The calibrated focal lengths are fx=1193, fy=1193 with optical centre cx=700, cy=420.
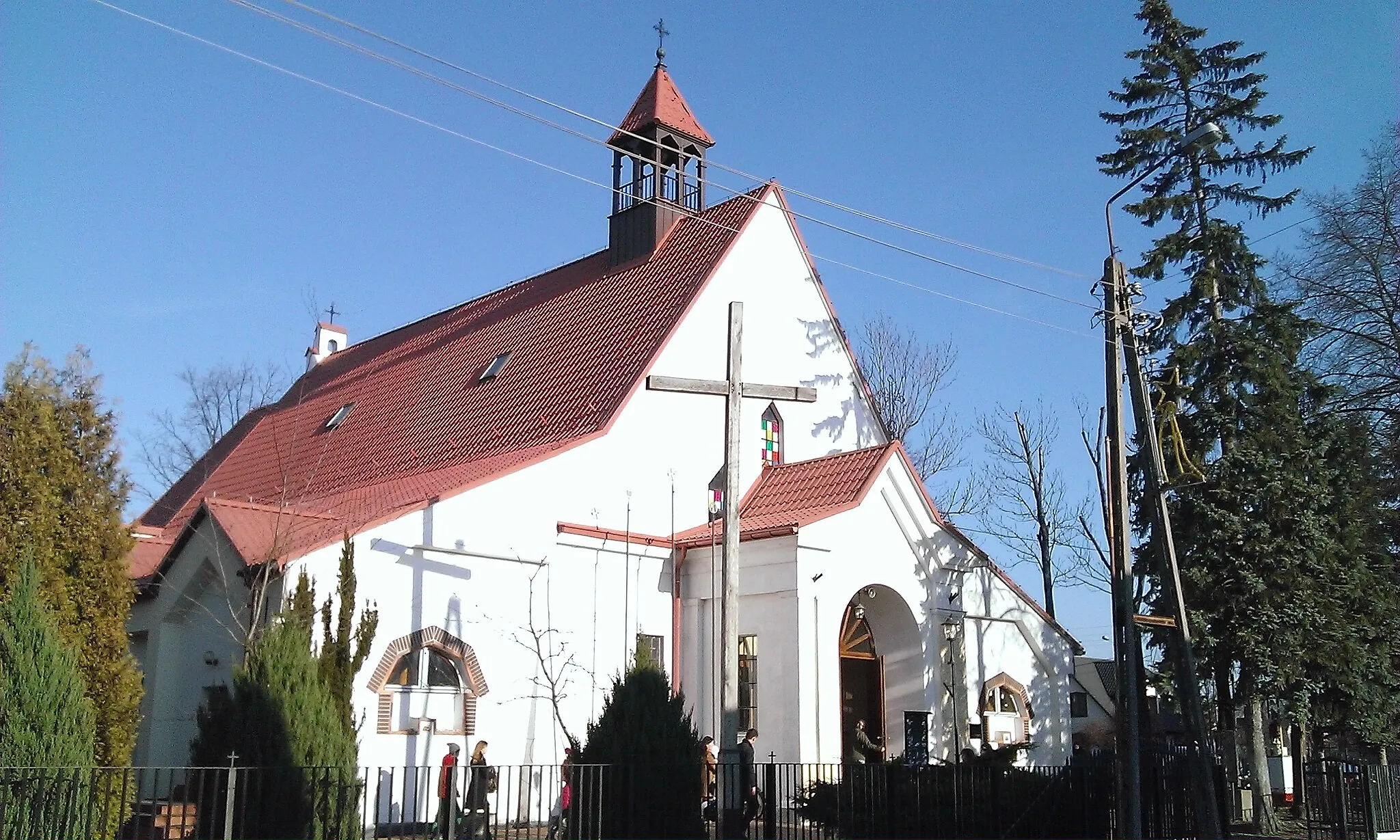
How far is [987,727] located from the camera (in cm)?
2150

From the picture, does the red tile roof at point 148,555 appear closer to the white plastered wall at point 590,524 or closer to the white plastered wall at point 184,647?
the white plastered wall at point 184,647

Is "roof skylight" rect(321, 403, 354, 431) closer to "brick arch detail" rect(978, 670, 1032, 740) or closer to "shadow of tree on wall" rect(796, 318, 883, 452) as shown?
"shadow of tree on wall" rect(796, 318, 883, 452)

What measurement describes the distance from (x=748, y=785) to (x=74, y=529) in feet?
24.6

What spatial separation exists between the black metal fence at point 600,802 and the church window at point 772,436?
24.6 feet

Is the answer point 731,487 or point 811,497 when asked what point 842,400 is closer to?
point 811,497

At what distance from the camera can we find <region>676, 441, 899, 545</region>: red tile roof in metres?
19.5

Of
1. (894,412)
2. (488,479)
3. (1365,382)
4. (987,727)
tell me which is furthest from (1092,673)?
(488,479)

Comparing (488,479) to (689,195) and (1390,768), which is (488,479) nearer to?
(689,195)

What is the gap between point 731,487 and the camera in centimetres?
1422

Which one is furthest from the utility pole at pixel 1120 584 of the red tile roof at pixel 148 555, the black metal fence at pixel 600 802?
the red tile roof at pixel 148 555

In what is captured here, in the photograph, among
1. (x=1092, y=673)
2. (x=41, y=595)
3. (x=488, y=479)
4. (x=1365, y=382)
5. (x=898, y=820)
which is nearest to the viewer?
(x=41, y=595)

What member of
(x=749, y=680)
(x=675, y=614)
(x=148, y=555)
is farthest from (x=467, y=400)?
(x=749, y=680)

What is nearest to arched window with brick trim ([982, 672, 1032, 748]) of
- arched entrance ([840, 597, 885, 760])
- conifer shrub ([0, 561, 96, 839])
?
arched entrance ([840, 597, 885, 760])

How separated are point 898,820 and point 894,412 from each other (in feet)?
73.2
